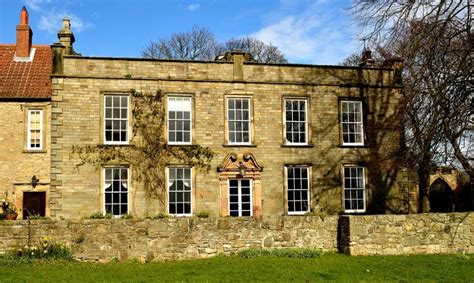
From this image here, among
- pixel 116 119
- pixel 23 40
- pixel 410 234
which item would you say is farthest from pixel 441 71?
pixel 23 40

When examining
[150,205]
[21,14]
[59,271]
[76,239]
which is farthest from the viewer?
[21,14]

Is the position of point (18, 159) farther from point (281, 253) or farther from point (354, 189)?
point (354, 189)

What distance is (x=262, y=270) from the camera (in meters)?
12.5

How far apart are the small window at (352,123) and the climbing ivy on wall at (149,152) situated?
647 centimetres

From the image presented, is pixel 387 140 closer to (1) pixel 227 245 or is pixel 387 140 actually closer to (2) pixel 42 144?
(1) pixel 227 245

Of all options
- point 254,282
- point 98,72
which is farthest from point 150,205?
point 254,282

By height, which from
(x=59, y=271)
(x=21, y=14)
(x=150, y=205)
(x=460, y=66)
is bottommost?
(x=59, y=271)

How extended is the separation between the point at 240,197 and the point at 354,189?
5.37 metres

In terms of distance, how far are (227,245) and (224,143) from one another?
7439 mm

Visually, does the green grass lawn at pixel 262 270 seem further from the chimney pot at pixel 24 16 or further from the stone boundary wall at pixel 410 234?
the chimney pot at pixel 24 16

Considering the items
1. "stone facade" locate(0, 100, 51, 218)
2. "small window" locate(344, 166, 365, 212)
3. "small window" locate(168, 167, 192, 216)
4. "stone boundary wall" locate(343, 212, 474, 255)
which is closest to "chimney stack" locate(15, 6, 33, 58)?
"stone facade" locate(0, 100, 51, 218)

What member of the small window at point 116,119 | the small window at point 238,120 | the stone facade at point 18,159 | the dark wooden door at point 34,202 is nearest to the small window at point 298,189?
the small window at point 238,120

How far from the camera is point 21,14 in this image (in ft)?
91.1

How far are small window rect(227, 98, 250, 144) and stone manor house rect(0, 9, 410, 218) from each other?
1.7 inches
